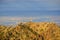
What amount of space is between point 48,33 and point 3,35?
0.63 m

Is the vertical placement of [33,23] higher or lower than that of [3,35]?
higher

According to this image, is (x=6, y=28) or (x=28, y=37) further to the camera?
(x=6, y=28)

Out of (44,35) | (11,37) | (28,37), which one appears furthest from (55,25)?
(11,37)

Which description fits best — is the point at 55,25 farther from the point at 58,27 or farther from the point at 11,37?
the point at 11,37

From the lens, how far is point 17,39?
2576 millimetres

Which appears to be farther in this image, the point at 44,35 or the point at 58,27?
the point at 58,27

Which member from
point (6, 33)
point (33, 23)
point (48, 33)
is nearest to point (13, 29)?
point (6, 33)

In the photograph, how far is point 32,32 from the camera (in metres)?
2.61

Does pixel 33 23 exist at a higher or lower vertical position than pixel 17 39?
higher

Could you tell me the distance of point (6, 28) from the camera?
2.80 m

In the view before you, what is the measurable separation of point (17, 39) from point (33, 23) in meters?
0.33

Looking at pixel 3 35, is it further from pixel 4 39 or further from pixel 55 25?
pixel 55 25

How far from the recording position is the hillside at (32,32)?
101 inches

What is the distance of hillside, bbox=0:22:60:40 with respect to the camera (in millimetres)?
2574
